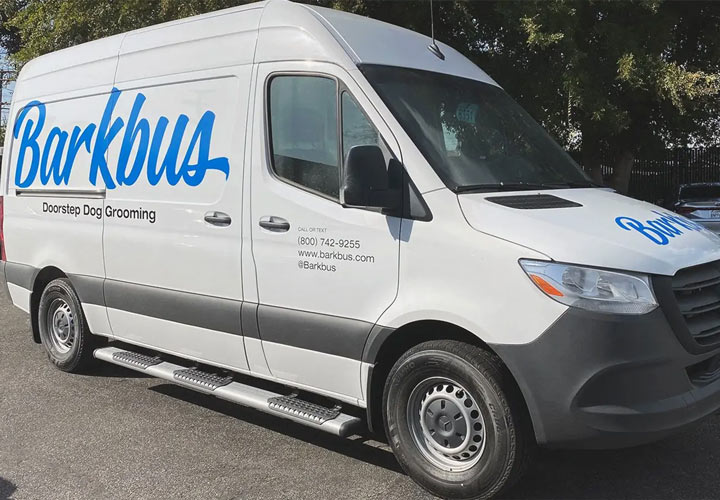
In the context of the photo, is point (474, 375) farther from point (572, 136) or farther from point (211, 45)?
point (572, 136)

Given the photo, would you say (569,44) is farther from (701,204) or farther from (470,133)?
(470,133)

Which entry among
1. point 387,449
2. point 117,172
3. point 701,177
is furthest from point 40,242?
point 701,177

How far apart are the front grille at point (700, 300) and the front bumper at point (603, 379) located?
0.16 m

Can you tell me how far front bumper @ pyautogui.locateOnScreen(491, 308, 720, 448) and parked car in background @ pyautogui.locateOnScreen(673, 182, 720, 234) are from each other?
844 cm

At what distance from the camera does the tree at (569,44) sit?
970cm

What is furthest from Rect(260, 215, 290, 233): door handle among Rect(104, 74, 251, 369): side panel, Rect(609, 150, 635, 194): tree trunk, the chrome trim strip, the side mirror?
Rect(609, 150, 635, 194): tree trunk

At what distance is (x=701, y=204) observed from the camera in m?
11.7

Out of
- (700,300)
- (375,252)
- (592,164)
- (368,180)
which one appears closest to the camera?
(700,300)

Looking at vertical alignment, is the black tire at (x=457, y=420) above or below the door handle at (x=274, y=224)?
below

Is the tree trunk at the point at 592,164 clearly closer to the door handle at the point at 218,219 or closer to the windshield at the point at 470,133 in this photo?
the windshield at the point at 470,133

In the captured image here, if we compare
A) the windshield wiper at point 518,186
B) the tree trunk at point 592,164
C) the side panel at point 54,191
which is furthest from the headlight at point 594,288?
the tree trunk at point 592,164

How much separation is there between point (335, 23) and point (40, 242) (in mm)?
3445

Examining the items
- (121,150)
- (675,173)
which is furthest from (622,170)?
(121,150)

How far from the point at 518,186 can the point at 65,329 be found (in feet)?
13.9
